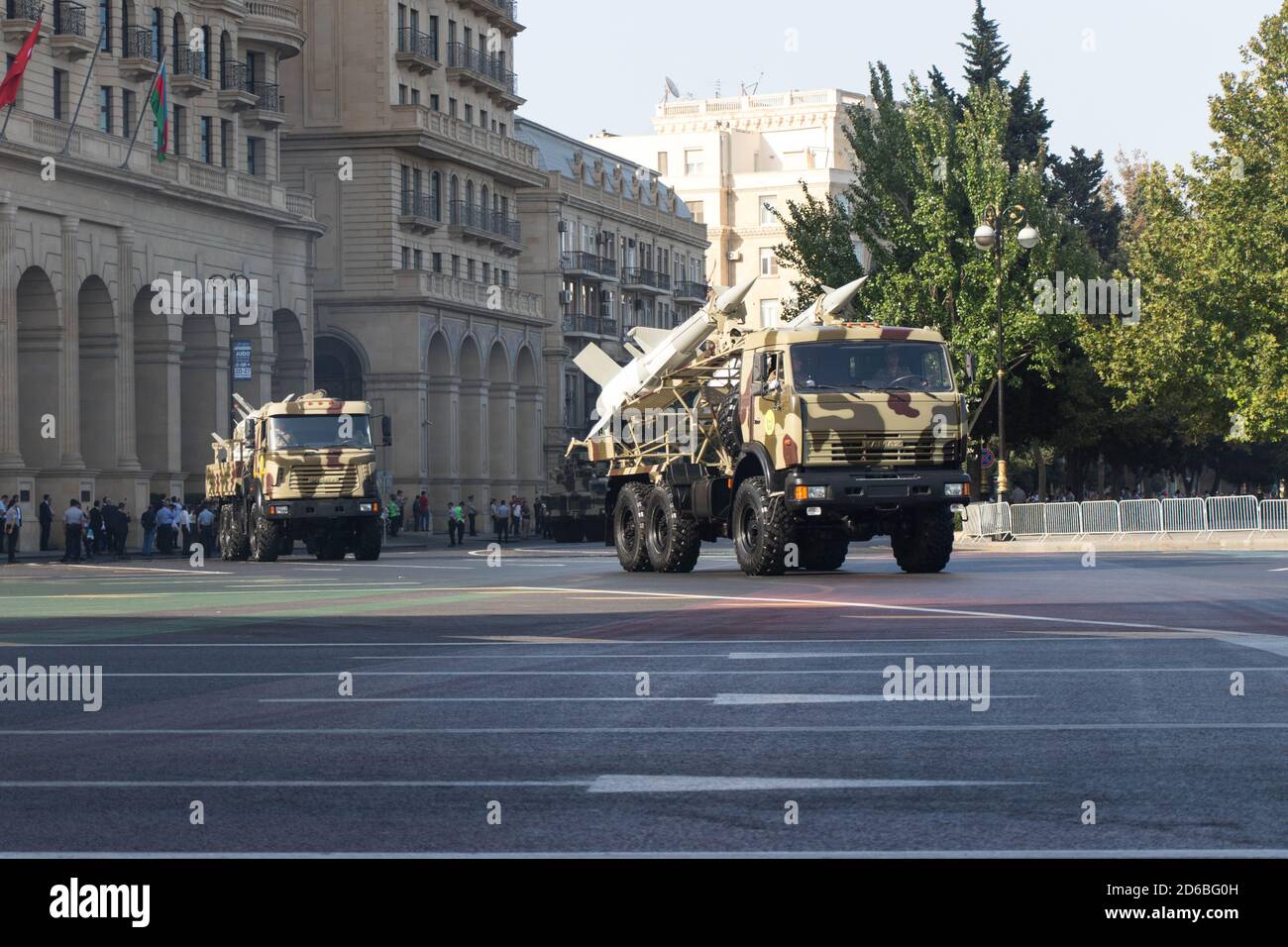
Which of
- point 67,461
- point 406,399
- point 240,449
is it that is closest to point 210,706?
point 240,449

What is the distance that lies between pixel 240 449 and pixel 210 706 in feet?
128

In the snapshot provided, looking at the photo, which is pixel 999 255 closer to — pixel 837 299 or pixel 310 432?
pixel 310 432

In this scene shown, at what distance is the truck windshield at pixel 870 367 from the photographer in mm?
30391

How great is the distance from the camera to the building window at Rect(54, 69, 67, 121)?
2549 inches

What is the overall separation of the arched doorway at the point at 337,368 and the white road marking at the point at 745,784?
80.7 meters

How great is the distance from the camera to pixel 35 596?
1152 inches

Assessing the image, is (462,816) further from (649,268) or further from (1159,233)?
(649,268)

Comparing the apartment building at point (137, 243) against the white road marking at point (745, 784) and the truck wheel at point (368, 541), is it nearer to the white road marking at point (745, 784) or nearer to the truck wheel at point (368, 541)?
the truck wheel at point (368, 541)

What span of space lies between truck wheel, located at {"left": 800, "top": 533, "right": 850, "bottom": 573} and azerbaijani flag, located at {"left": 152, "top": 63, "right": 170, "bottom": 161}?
3535cm

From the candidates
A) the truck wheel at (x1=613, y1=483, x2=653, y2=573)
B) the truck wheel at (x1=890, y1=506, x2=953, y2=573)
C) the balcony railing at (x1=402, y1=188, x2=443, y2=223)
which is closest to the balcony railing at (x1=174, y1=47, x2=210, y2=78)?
the balcony railing at (x1=402, y1=188, x2=443, y2=223)

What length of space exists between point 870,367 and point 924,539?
9.75 ft

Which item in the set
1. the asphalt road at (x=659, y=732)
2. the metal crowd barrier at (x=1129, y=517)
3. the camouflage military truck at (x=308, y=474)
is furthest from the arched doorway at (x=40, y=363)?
the asphalt road at (x=659, y=732)

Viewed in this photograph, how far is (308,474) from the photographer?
159ft

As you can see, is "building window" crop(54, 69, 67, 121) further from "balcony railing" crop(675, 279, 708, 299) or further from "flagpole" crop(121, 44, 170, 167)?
"balcony railing" crop(675, 279, 708, 299)
